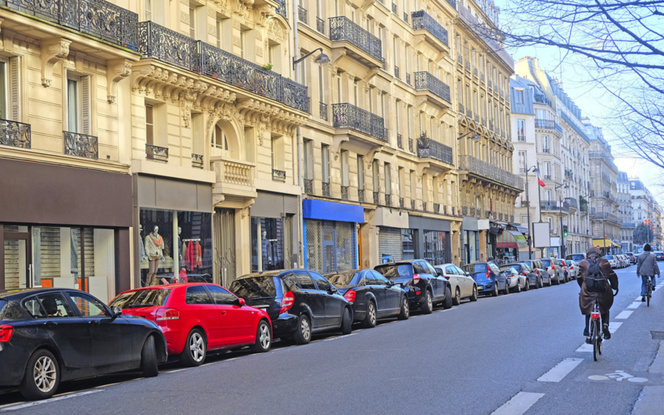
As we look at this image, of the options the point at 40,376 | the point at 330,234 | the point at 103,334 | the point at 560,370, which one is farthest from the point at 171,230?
the point at 560,370

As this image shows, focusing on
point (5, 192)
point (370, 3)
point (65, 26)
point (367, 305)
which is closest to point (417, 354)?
point (367, 305)

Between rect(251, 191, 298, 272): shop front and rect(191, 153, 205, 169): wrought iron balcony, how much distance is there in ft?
10.8

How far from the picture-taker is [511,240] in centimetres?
6500

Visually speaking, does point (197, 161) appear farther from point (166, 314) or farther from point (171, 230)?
point (166, 314)

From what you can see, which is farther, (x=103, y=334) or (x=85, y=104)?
(x=85, y=104)

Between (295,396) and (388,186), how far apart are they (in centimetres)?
3220

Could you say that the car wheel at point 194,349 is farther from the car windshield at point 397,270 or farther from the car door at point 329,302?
the car windshield at point 397,270

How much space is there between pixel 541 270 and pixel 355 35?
1593cm

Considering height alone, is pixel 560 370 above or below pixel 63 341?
below

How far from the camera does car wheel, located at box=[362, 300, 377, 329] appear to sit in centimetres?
2088

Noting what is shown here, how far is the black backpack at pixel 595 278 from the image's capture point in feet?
42.4

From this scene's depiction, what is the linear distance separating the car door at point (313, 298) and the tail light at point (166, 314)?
4143 millimetres

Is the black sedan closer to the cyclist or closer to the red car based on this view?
the red car

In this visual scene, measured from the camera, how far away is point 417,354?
13812 mm
